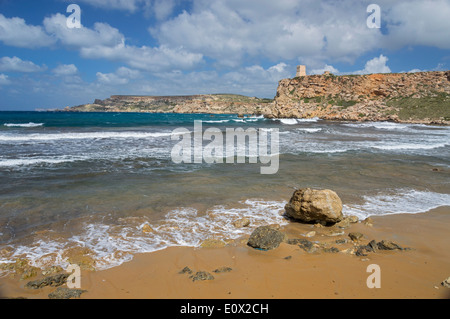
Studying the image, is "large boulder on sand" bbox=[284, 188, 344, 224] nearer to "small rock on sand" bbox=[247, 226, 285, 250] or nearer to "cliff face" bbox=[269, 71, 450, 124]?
"small rock on sand" bbox=[247, 226, 285, 250]

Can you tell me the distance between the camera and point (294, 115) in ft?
213

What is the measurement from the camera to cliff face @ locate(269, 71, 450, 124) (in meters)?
51.7

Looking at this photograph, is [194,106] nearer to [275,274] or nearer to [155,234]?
[155,234]

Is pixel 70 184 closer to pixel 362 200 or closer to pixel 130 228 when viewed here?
pixel 130 228

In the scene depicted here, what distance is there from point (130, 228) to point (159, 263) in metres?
1.64

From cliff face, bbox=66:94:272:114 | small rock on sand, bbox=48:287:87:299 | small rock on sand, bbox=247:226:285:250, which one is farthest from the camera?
cliff face, bbox=66:94:272:114

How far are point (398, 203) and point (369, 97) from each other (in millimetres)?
65335

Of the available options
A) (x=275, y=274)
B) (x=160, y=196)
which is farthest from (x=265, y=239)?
(x=160, y=196)

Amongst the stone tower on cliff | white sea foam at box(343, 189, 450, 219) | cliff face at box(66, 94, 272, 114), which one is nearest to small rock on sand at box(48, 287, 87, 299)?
white sea foam at box(343, 189, 450, 219)

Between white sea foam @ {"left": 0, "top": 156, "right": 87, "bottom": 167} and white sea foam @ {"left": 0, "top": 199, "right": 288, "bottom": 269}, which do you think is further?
white sea foam @ {"left": 0, "top": 156, "right": 87, "bottom": 167}

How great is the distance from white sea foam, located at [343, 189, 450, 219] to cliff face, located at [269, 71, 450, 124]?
46627mm

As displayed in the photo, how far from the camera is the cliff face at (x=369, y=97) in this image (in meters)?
51.7
